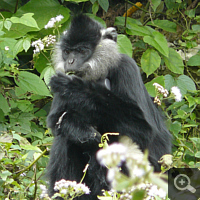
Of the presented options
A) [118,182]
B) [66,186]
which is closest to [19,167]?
[66,186]

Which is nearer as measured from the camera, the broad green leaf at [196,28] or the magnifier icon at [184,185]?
the magnifier icon at [184,185]

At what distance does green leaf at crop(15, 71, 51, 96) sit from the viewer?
441 cm

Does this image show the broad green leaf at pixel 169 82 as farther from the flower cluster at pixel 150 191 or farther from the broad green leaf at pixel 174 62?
the flower cluster at pixel 150 191

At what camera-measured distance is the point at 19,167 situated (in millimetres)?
3477

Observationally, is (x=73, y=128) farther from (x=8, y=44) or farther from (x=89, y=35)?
(x=8, y=44)

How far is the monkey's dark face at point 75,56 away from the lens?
3399mm

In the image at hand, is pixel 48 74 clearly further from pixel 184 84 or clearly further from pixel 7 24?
pixel 184 84

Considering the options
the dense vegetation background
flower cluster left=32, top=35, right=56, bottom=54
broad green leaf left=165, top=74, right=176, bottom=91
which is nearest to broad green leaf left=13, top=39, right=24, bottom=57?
the dense vegetation background

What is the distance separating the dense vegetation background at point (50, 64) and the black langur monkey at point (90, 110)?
0.34 meters

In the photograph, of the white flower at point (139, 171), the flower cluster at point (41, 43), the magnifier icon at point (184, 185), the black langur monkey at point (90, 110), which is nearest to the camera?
the white flower at point (139, 171)

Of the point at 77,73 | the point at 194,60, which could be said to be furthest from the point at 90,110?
the point at 194,60

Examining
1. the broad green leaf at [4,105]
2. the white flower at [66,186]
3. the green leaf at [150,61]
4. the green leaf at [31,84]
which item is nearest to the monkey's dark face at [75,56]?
the green leaf at [31,84]

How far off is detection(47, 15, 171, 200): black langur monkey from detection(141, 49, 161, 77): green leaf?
1.55 meters

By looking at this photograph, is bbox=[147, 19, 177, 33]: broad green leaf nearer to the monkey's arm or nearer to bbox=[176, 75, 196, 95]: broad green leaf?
bbox=[176, 75, 196, 95]: broad green leaf
